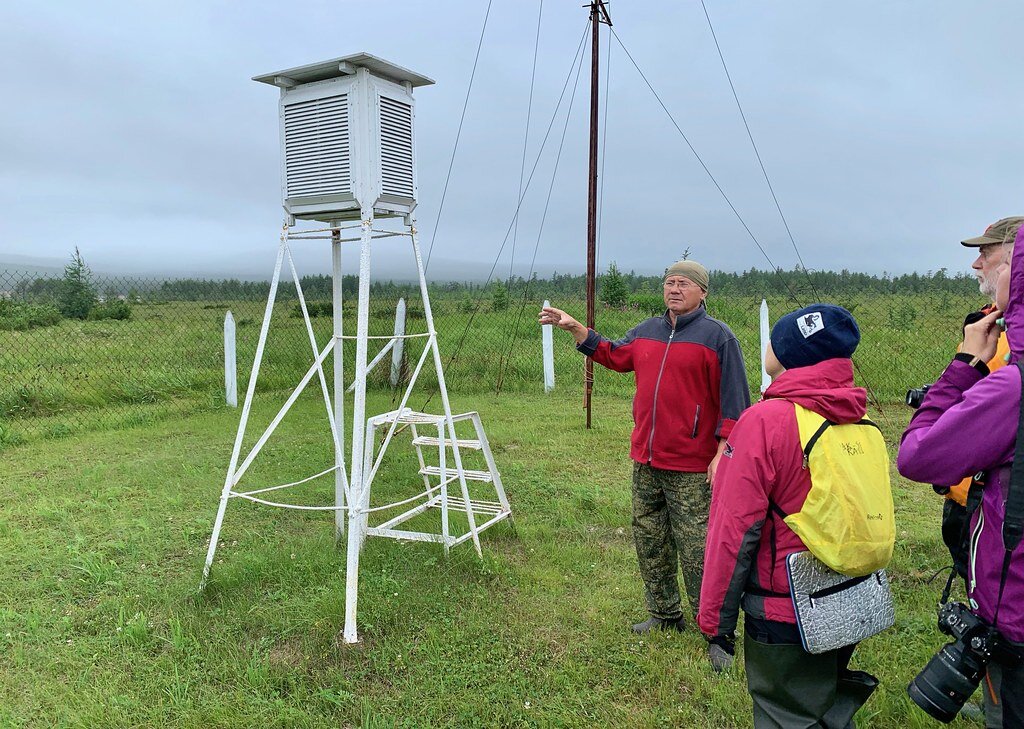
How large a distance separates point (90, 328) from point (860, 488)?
455 inches

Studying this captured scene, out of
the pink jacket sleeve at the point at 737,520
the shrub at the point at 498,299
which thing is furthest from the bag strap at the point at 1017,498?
the shrub at the point at 498,299

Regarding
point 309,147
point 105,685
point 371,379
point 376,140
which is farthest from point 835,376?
point 371,379

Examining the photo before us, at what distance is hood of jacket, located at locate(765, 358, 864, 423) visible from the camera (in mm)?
1951

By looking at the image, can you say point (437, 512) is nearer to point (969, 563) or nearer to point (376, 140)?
point (376, 140)

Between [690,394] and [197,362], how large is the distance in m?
8.27

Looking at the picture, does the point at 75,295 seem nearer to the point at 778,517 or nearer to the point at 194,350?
the point at 194,350

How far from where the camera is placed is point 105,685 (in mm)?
2957

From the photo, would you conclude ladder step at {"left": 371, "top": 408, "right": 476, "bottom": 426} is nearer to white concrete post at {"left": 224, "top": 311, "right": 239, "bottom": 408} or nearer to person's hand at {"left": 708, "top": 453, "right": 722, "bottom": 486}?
person's hand at {"left": 708, "top": 453, "right": 722, "bottom": 486}

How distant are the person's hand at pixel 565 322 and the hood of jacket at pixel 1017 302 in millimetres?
1865

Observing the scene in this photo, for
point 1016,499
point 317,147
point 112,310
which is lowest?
point 1016,499

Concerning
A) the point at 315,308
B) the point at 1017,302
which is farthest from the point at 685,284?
the point at 315,308

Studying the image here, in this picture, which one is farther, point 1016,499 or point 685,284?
point 685,284

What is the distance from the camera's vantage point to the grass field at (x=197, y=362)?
8.16 meters

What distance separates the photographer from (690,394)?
323cm
